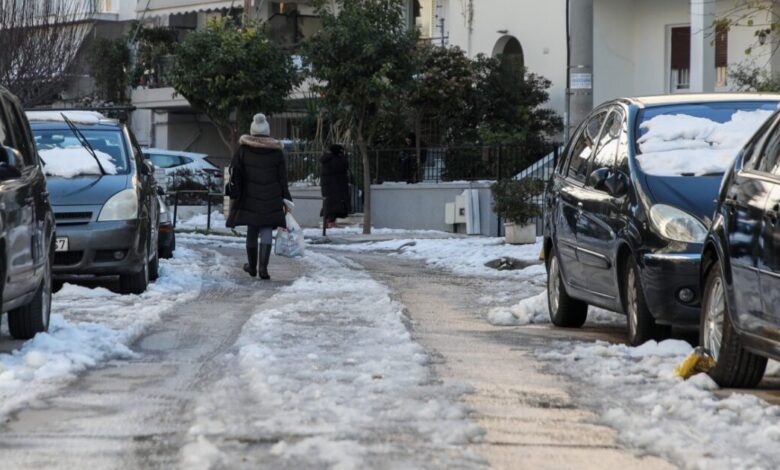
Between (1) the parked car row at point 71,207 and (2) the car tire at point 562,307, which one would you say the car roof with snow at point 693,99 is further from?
(1) the parked car row at point 71,207

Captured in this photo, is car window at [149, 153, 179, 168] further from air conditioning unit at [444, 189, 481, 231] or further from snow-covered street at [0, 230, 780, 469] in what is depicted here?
snow-covered street at [0, 230, 780, 469]

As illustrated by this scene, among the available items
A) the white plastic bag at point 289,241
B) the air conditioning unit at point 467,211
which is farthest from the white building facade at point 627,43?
the white plastic bag at point 289,241

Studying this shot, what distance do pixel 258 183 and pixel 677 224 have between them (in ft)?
→ 25.9

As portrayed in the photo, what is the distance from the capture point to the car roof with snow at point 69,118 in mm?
15500

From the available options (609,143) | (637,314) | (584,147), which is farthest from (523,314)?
(637,314)

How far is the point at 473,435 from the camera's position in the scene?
6516 millimetres

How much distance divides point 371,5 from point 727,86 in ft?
22.9

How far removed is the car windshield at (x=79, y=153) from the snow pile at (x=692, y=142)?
20.0ft

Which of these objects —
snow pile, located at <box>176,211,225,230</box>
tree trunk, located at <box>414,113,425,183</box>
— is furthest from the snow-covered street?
tree trunk, located at <box>414,113,425,183</box>

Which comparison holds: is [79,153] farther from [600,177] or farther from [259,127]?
[600,177]

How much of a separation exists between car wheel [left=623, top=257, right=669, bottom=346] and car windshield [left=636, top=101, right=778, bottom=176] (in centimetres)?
68

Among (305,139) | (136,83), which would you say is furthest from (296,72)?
(136,83)

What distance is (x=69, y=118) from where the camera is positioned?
15.6 m

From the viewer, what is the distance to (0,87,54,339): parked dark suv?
29.7ft
